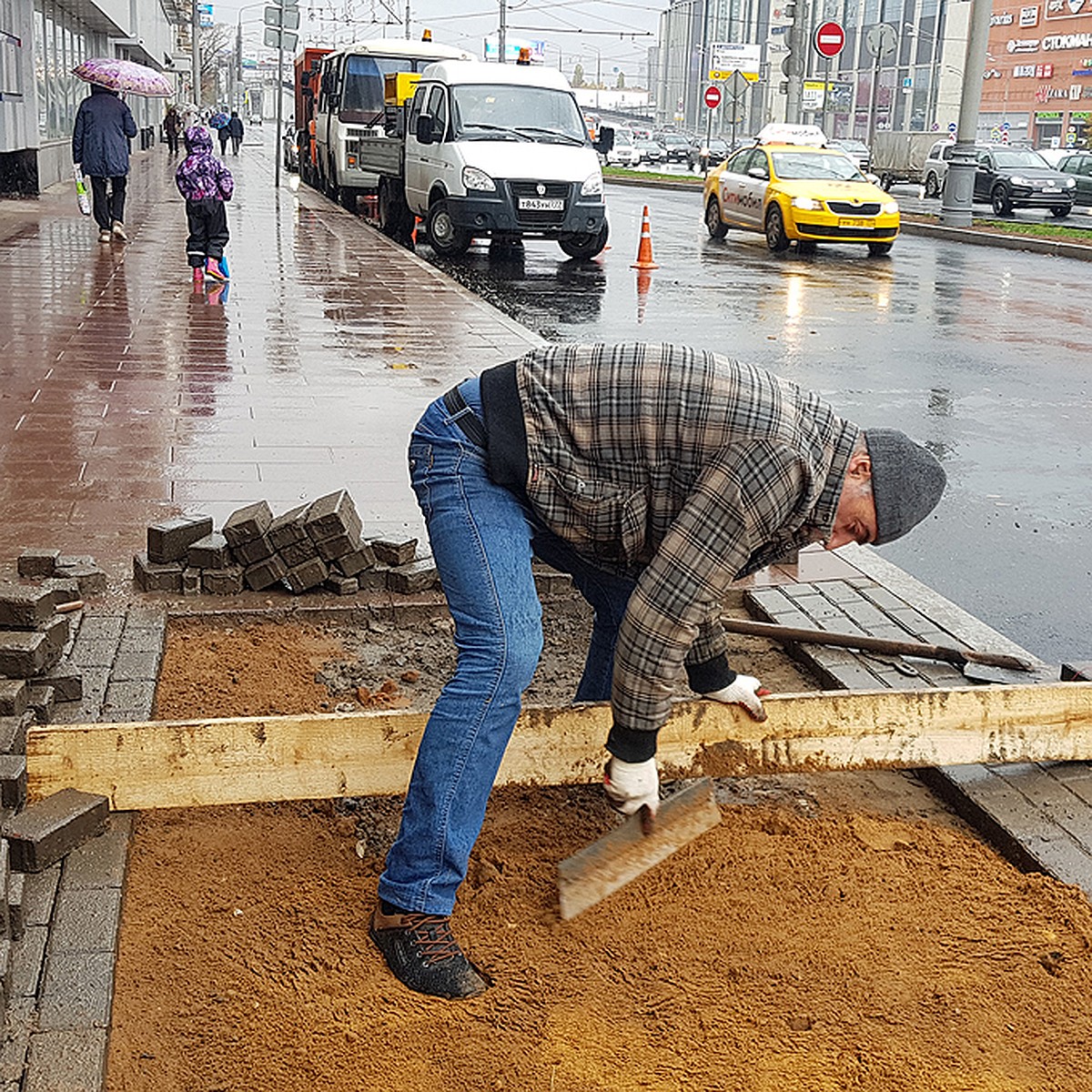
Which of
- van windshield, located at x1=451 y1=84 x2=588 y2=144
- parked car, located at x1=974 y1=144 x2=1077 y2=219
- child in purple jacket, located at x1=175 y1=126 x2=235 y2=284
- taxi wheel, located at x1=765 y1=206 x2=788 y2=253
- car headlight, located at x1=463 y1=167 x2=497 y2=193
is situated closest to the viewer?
child in purple jacket, located at x1=175 y1=126 x2=235 y2=284

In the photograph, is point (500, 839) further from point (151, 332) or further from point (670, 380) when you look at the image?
point (151, 332)

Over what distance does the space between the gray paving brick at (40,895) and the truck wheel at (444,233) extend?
53.9ft

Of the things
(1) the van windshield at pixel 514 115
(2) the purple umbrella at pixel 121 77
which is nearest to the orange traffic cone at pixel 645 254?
(1) the van windshield at pixel 514 115

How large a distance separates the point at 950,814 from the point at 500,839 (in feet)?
4.27

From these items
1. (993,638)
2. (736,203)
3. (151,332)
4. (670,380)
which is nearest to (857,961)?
(670,380)

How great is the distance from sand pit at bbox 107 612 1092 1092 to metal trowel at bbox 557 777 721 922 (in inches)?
4.6

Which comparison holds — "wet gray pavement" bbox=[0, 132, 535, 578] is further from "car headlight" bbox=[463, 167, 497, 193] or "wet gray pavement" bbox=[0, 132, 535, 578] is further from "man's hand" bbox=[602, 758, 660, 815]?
"man's hand" bbox=[602, 758, 660, 815]

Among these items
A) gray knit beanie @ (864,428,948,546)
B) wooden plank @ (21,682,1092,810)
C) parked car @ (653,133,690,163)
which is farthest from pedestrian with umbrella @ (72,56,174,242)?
parked car @ (653,133,690,163)

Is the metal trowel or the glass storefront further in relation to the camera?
the glass storefront

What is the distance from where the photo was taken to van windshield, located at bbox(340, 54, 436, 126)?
2692cm

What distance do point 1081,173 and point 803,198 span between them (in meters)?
18.4

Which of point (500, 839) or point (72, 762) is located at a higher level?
point (72, 762)

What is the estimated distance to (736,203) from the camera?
23.4 m

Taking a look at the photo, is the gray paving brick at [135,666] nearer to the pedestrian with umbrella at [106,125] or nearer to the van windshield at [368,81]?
the pedestrian with umbrella at [106,125]
